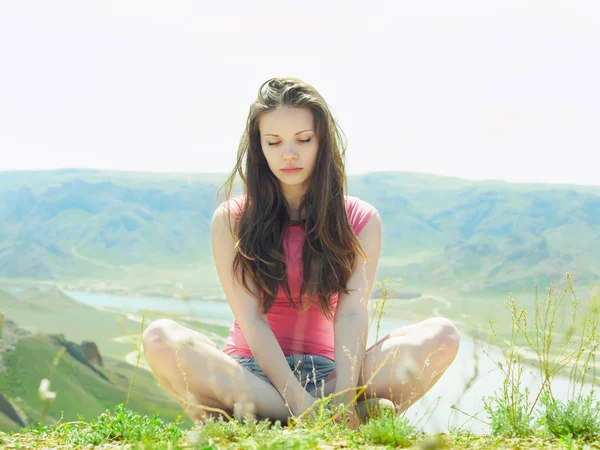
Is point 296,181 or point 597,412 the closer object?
point 597,412

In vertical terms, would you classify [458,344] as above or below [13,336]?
above

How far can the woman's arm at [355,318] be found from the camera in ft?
10.8

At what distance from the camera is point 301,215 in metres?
3.76

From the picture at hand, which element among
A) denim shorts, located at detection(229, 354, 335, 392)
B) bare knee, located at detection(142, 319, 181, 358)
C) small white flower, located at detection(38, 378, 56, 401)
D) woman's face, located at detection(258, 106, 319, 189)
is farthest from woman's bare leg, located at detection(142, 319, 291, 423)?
small white flower, located at detection(38, 378, 56, 401)

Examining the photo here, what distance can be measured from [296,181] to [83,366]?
358 inches

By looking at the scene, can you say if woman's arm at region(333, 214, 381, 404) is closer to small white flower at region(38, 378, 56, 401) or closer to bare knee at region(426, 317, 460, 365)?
bare knee at region(426, 317, 460, 365)

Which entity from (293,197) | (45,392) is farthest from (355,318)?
(45,392)

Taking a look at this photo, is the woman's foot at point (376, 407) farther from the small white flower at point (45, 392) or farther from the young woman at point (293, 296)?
the small white flower at point (45, 392)

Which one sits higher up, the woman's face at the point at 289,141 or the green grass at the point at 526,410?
the woman's face at the point at 289,141

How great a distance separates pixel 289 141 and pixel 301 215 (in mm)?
474

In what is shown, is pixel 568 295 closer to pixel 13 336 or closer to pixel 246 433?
pixel 246 433

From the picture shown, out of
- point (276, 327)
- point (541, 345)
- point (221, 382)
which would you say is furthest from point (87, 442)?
point (541, 345)

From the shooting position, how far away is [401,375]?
3.32 m

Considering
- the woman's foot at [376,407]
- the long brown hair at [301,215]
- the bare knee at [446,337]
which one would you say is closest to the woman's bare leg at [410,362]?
the bare knee at [446,337]
